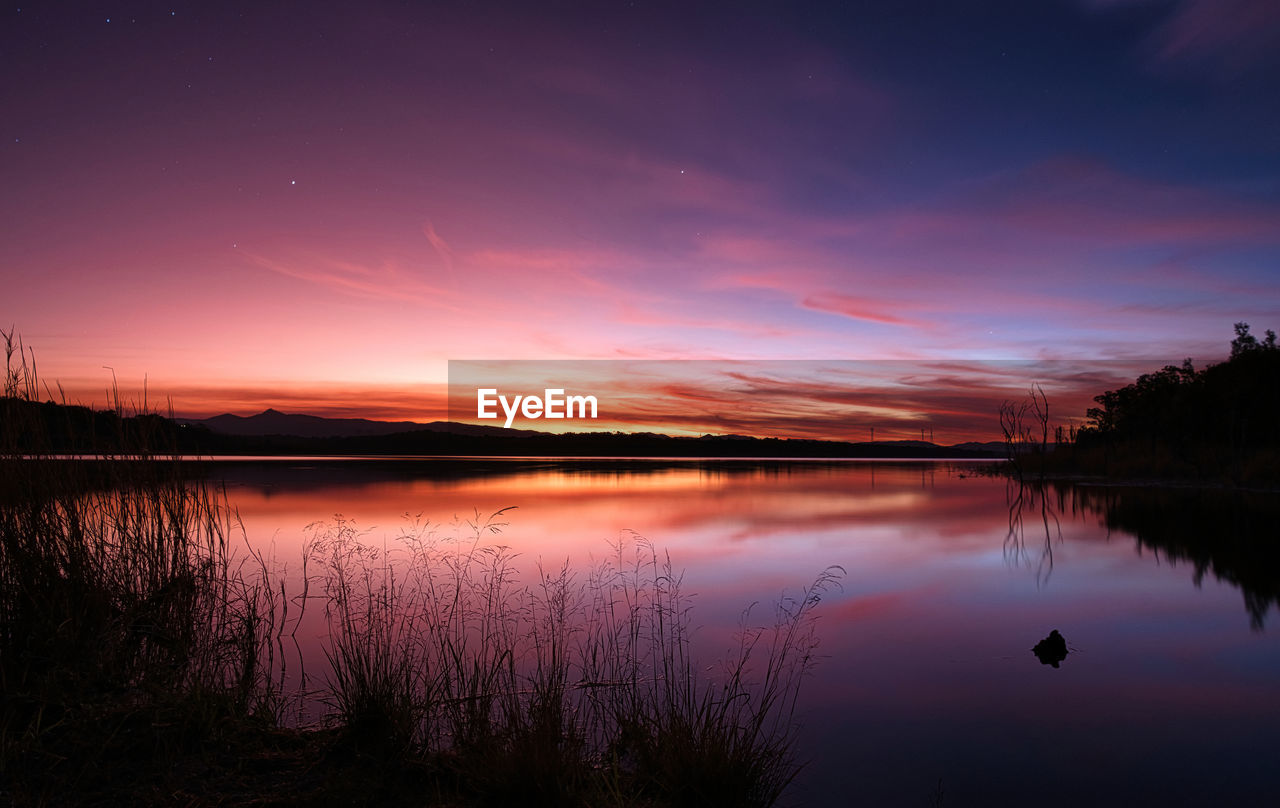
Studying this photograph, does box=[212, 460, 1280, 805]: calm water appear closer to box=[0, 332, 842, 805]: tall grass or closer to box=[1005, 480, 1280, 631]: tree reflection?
box=[1005, 480, 1280, 631]: tree reflection

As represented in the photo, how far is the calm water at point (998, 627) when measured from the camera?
5.46 m

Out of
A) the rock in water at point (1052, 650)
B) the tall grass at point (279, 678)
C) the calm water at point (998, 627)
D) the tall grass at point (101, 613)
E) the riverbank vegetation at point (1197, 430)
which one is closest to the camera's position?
the tall grass at point (279, 678)

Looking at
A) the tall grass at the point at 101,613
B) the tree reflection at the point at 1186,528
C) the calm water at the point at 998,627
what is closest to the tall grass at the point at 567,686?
the calm water at the point at 998,627

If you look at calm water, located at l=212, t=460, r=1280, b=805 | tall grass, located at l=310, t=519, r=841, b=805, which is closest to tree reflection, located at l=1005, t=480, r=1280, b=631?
calm water, located at l=212, t=460, r=1280, b=805

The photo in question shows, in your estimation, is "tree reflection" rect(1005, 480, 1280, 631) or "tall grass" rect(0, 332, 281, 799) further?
"tree reflection" rect(1005, 480, 1280, 631)

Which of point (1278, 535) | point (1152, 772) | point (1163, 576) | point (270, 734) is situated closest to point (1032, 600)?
point (1163, 576)

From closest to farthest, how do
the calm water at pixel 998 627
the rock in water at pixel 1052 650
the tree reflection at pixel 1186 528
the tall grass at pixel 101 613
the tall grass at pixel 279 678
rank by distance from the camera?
the tall grass at pixel 279 678 → the tall grass at pixel 101 613 → the calm water at pixel 998 627 → the rock in water at pixel 1052 650 → the tree reflection at pixel 1186 528

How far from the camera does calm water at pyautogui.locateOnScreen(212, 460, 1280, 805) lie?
5457 mm

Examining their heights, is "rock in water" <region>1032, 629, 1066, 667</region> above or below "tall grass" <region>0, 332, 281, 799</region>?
below

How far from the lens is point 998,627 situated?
9719 millimetres

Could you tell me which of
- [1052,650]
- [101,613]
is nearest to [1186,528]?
[1052,650]

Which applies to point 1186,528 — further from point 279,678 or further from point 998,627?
point 279,678

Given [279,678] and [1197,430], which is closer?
[279,678]

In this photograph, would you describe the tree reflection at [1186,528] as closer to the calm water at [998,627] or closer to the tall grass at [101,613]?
the calm water at [998,627]
